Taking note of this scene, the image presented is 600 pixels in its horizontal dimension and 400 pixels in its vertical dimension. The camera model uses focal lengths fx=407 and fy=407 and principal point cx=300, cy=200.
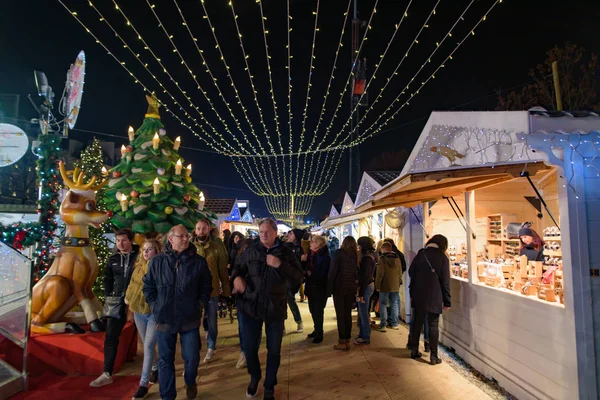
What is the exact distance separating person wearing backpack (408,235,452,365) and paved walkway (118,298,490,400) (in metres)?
0.52

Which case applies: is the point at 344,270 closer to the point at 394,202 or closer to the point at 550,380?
the point at 394,202

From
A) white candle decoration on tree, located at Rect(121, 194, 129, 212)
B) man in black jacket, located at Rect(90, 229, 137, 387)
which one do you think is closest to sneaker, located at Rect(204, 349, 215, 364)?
man in black jacket, located at Rect(90, 229, 137, 387)

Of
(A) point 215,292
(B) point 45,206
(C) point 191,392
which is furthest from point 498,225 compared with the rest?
(B) point 45,206

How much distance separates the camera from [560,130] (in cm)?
408

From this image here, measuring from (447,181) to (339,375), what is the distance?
296 centimetres

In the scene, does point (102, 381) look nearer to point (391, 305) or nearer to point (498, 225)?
point (391, 305)

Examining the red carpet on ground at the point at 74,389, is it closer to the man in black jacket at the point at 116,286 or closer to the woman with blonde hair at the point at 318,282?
the man in black jacket at the point at 116,286

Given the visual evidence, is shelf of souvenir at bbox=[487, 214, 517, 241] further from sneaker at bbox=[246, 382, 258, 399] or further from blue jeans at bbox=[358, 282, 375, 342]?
sneaker at bbox=[246, 382, 258, 399]

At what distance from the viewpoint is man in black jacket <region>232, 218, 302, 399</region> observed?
4254 mm

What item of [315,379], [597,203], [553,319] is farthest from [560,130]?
[315,379]

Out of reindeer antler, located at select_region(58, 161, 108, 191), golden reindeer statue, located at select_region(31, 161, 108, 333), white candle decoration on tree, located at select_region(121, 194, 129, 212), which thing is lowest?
golden reindeer statue, located at select_region(31, 161, 108, 333)

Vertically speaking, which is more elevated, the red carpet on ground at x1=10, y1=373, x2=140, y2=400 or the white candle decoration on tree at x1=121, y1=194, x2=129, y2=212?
the white candle decoration on tree at x1=121, y1=194, x2=129, y2=212

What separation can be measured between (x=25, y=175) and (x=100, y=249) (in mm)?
20105

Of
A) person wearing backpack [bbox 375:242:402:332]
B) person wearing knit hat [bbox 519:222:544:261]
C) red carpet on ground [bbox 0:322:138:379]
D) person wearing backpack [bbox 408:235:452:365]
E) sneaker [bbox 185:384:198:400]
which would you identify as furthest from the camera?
person wearing backpack [bbox 375:242:402:332]
